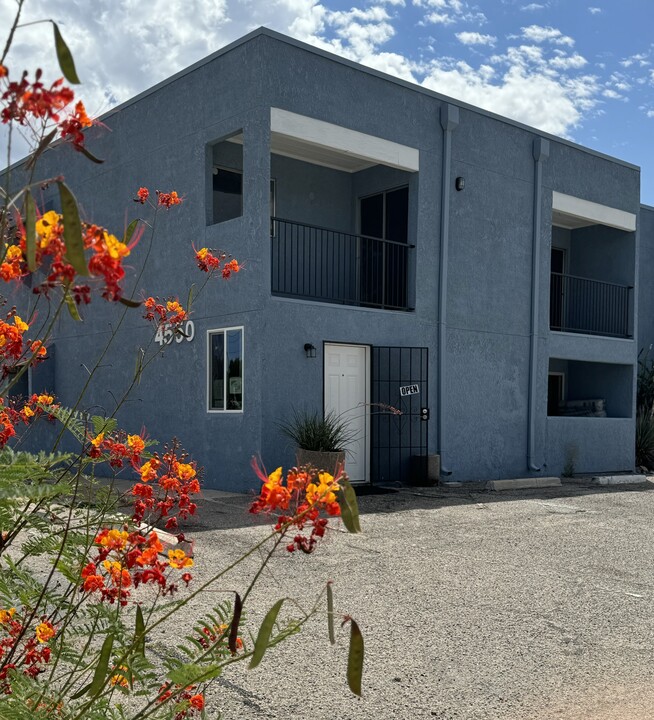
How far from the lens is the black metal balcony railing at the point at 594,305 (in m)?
18.0

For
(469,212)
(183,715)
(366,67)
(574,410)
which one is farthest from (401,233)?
(183,715)

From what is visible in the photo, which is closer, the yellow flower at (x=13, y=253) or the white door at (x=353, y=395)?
the yellow flower at (x=13, y=253)

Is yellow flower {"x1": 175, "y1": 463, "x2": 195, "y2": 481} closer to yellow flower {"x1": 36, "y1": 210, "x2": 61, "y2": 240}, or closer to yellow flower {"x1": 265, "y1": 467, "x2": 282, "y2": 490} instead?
yellow flower {"x1": 265, "y1": 467, "x2": 282, "y2": 490}

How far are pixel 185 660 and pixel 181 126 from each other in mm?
10232

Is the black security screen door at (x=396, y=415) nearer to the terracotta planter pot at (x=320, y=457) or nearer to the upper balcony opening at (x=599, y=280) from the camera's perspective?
the terracotta planter pot at (x=320, y=457)

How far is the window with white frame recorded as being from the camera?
11.9 meters

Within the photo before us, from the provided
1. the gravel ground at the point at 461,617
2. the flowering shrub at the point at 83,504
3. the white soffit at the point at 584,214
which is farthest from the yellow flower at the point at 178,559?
the white soffit at the point at 584,214

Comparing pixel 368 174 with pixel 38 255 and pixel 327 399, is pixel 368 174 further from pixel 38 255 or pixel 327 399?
pixel 38 255

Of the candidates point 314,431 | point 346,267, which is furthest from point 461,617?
point 346,267

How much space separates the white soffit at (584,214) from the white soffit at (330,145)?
13.1 feet

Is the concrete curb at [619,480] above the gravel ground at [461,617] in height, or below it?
below

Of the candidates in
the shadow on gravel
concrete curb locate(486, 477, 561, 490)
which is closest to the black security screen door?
the shadow on gravel

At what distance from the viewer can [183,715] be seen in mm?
2438

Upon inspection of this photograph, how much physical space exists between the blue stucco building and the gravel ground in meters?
2.82
